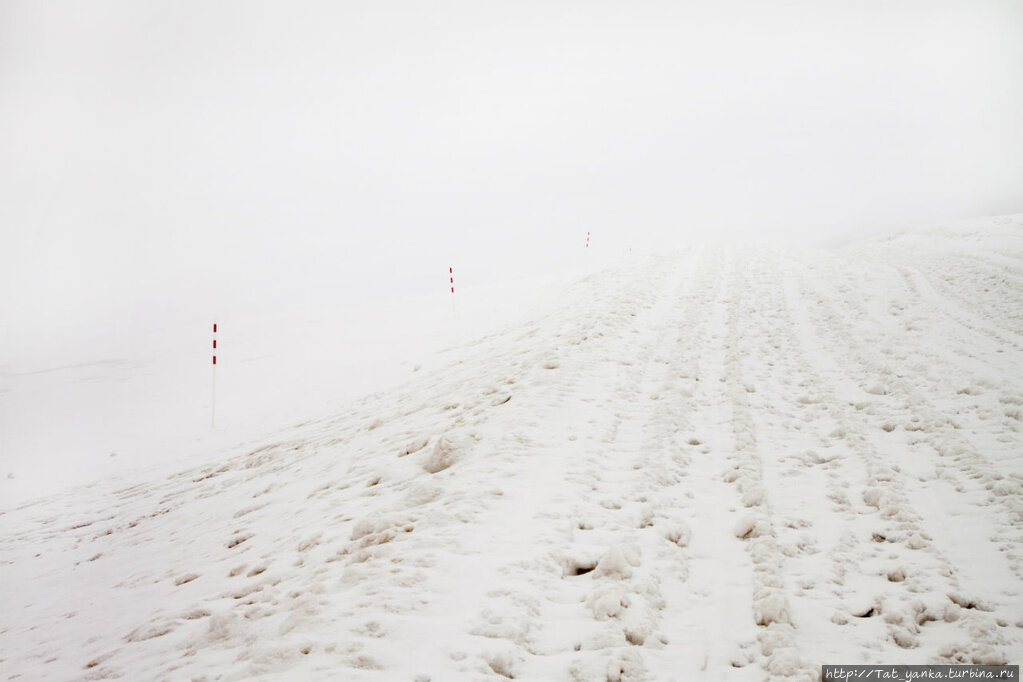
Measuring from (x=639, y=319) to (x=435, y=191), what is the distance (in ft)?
217

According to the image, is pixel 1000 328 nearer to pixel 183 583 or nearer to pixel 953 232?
pixel 183 583

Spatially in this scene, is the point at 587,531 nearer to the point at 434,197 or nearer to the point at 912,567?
the point at 912,567

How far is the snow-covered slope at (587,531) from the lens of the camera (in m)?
2.72

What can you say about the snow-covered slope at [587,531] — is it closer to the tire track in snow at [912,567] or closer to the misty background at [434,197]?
the tire track in snow at [912,567]

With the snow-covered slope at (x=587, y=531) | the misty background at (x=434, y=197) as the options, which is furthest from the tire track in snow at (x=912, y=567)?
the misty background at (x=434, y=197)

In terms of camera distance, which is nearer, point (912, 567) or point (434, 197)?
point (912, 567)

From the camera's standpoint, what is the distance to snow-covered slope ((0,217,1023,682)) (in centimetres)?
272

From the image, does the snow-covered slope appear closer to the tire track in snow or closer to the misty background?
the tire track in snow

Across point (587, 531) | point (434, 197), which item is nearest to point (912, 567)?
point (587, 531)

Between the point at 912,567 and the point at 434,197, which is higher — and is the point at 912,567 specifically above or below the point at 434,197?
below

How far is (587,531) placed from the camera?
3.61 metres

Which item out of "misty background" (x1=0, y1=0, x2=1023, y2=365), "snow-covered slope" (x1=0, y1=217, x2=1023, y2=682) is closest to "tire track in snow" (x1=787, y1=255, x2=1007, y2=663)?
"snow-covered slope" (x1=0, y1=217, x2=1023, y2=682)

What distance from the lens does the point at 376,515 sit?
4.04 metres

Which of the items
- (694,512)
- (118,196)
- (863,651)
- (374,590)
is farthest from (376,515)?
(118,196)
